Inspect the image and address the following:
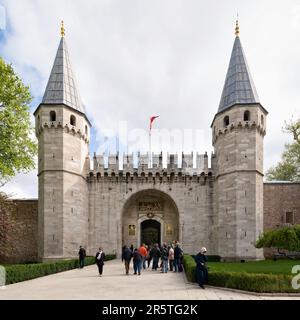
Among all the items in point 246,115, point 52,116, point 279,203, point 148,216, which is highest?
point 246,115

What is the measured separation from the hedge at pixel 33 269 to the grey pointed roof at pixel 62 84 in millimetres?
12523

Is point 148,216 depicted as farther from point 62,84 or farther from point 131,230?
point 62,84

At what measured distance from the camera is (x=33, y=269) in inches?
613

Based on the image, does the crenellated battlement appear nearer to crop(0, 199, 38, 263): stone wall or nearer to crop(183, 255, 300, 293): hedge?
crop(0, 199, 38, 263): stone wall

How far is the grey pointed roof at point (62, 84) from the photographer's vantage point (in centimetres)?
2612

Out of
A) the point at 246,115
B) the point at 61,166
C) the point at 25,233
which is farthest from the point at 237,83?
the point at 25,233

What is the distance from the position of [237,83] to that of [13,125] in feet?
56.3

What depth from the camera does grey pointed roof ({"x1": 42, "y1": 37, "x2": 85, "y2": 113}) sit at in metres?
26.1

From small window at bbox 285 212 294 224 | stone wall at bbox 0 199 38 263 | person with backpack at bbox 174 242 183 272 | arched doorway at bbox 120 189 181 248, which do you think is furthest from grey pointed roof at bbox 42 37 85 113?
small window at bbox 285 212 294 224

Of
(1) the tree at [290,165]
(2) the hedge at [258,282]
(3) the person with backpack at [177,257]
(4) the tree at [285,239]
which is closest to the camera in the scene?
(2) the hedge at [258,282]

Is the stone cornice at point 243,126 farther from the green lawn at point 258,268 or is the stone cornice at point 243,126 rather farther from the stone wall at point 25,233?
the stone wall at point 25,233

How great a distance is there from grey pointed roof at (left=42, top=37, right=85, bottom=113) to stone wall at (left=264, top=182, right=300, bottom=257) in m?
17.1

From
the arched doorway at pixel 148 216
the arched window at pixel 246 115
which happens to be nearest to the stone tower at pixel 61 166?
the arched doorway at pixel 148 216
